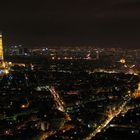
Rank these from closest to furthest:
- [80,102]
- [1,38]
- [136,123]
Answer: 1. [136,123]
2. [80,102]
3. [1,38]

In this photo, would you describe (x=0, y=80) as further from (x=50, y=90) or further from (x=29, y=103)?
(x=29, y=103)

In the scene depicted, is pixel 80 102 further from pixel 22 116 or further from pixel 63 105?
pixel 22 116

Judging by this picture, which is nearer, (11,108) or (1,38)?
(11,108)

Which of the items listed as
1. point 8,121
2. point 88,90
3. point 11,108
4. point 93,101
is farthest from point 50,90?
point 8,121

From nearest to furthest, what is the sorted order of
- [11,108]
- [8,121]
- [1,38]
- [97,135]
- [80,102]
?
[97,135], [8,121], [11,108], [80,102], [1,38]

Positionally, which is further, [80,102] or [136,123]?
[80,102]

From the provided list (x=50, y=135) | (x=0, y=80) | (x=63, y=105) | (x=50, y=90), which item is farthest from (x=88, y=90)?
(x=50, y=135)

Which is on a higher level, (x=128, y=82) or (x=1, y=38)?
(x=1, y=38)

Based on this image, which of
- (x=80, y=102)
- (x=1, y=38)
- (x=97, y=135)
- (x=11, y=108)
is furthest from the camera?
(x=1, y=38)

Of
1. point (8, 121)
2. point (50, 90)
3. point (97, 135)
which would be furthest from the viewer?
point (50, 90)
